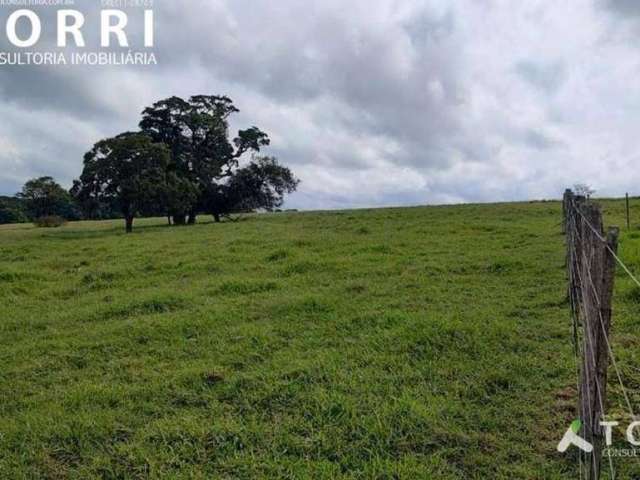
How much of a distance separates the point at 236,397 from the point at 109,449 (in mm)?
1282

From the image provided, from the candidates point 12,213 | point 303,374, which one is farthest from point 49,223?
point 303,374

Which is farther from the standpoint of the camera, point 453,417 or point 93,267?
point 93,267

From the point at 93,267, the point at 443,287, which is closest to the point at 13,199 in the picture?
the point at 93,267

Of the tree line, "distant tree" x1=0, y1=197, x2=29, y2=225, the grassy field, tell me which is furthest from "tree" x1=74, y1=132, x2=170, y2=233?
"distant tree" x1=0, y1=197, x2=29, y2=225

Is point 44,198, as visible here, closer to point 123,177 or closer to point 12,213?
point 12,213

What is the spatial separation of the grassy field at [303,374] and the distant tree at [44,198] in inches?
2267

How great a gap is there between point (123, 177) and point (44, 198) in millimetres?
39359

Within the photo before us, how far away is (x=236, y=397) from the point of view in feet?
15.9

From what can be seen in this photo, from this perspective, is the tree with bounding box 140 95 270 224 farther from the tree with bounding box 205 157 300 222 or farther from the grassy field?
the grassy field

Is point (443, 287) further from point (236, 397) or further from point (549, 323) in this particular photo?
point (236, 397)

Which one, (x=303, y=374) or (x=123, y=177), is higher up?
(x=123, y=177)

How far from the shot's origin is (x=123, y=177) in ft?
99.2

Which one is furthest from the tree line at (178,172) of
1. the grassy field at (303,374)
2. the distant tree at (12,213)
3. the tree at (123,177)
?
the distant tree at (12,213)

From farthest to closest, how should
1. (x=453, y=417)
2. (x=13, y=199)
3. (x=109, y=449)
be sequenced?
(x=13, y=199) < (x=453, y=417) < (x=109, y=449)
